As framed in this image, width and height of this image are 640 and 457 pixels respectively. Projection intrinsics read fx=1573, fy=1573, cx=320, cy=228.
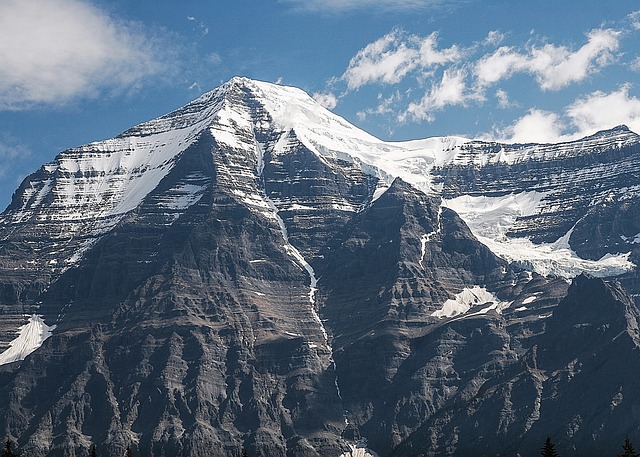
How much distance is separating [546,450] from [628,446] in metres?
10.0

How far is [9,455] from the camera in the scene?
194500mm

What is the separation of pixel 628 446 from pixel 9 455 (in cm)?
7517

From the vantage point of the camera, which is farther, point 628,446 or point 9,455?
point 9,455

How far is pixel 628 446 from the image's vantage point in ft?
587

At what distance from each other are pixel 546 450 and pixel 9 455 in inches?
2613

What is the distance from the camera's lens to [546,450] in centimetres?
17638

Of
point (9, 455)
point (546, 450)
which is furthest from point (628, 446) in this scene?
point (9, 455)

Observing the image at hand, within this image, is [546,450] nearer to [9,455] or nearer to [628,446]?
[628,446]

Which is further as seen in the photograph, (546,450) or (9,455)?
(9,455)
